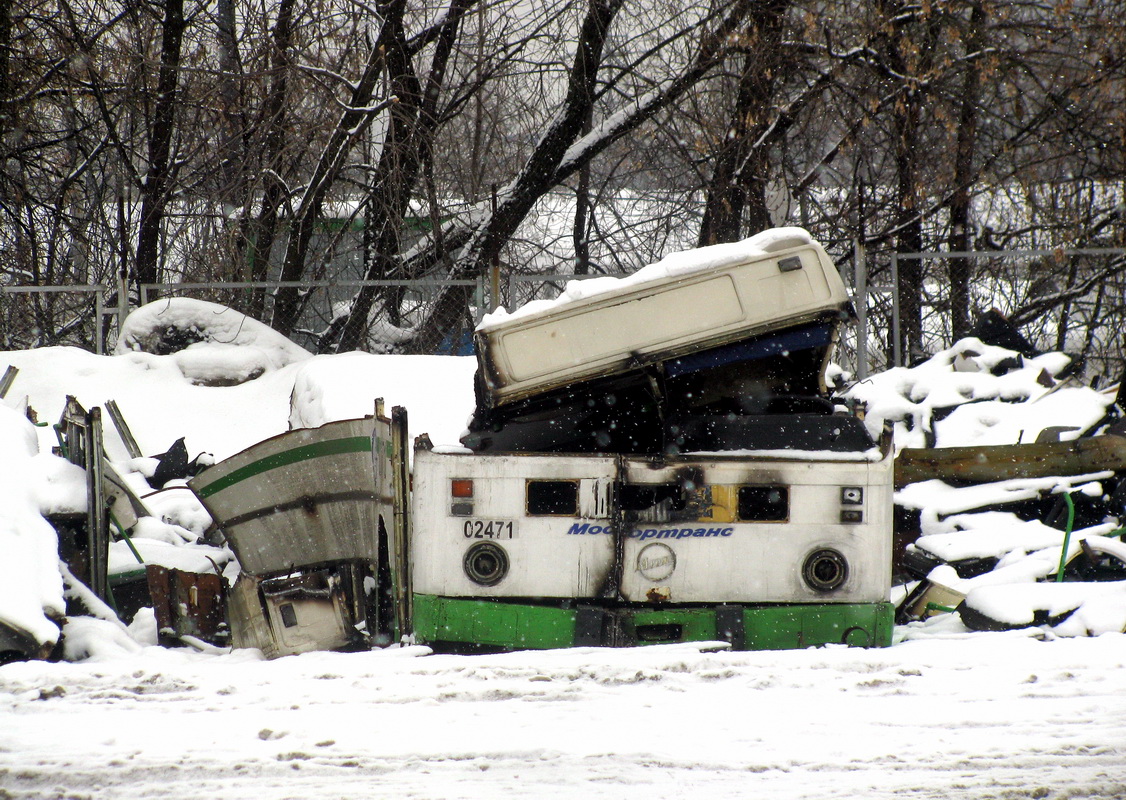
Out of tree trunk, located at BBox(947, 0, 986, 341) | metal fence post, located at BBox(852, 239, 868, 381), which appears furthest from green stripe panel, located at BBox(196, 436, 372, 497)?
tree trunk, located at BBox(947, 0, 986, 341)

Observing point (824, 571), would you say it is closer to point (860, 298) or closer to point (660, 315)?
point (660, 315)

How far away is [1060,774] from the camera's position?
3201 mm

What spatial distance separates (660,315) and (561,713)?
1.80 m

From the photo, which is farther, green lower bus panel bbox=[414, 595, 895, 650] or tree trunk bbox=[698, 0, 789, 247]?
tree trunk bbox=[698, 0, 789, 247]

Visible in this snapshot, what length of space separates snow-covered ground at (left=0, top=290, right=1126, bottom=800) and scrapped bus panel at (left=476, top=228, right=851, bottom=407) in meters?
1.25

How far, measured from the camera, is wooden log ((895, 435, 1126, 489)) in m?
6.36

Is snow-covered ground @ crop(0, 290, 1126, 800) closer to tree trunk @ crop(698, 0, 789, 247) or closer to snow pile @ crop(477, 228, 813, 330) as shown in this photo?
snow pile @ crop(477, 228, 813, 330)

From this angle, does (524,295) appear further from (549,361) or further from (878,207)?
(549,361)

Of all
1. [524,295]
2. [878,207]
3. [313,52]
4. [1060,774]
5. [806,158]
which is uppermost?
[313,52]

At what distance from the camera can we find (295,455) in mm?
5391

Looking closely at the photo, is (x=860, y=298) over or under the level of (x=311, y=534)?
over

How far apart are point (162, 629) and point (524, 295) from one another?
935cm

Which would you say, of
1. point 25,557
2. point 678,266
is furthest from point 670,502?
point 25,557

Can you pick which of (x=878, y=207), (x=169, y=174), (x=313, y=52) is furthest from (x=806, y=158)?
(x=169, y=174)
